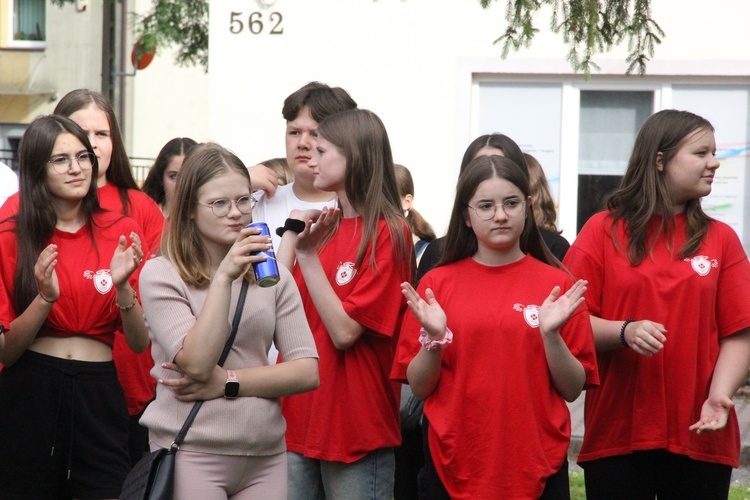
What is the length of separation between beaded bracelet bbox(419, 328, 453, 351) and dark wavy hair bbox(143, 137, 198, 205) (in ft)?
9.35

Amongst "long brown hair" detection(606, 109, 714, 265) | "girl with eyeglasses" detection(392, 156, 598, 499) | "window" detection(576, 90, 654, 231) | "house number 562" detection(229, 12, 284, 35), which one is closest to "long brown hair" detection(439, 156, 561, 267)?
"girl with eyeglasses" detection(392, 156, 598, 499)

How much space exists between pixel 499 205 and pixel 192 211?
1.14 m

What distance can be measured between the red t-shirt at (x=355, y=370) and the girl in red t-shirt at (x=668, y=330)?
2.50ft

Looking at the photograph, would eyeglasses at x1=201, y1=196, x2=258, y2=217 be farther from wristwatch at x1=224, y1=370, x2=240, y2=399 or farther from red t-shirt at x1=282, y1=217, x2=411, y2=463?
red t-shirt at x1=282, y1=217, x2=411, y2=463

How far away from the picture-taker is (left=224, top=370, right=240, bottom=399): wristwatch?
3.40 m

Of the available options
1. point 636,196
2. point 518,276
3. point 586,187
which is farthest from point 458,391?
point 586,187

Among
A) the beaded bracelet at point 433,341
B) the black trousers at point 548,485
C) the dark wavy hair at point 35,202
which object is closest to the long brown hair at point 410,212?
the dark wavy hair at point 35,202

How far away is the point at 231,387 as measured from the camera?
11.2ft

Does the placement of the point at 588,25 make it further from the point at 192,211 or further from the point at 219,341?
the point at 219,341

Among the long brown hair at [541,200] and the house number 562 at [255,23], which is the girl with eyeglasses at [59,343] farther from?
the house number 562 at [255,23]

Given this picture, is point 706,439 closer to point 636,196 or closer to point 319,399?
point 636,196

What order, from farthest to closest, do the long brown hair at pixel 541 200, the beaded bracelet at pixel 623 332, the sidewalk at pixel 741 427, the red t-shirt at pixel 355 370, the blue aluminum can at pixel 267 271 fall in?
1. the sidewalk at pixel 741 427
2. the long brown hair at pixel 541 200
3. the red t-shirt at pixel 355 370
4. the beaded bracelet at pixel 623 332
5. the blue aluminum can at pixel 267 271

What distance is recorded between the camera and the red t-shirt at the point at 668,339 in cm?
401

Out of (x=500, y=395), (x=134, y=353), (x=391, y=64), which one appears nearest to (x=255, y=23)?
(x=391, y=64)
